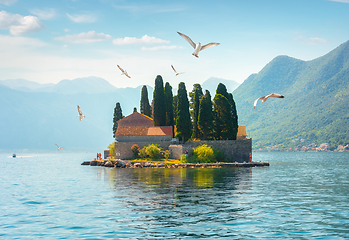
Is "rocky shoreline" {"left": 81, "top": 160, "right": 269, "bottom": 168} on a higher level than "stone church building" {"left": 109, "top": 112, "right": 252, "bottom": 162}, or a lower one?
lower

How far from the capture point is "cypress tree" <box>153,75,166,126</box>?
74375 mm

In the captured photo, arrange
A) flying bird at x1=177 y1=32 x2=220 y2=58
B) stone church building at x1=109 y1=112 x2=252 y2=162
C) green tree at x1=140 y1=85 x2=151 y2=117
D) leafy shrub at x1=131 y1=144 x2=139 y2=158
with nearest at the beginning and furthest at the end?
flying bird at x1=177 y1=32 x2=220 y2=58 → stone church building at x1=109 y1=112 x2=252 y2=162 → leafy shrub at x1=131 y1=144 x2=139 y2=158 → green tree at x1=140 y1=85 x2=151 y2=117

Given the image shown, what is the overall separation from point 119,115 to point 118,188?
2122 inches

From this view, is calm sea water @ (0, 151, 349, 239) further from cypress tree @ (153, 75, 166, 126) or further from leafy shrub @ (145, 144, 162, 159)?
cypress tree @ (153, 75, 166, 126)

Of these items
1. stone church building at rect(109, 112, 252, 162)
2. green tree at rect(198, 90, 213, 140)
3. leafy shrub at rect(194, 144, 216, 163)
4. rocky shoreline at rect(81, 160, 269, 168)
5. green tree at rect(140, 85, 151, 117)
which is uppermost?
green tree at rect(140, 85, 151, 117)

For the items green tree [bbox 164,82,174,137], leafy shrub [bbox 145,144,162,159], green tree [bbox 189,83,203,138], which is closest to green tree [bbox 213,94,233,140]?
green tree [bbox 189,83,203,138]

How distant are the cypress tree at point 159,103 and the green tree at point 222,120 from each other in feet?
37.0

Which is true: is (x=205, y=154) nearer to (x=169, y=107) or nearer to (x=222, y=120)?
(x=222, y=120)

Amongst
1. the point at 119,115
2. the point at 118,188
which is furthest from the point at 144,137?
the point at 118,188

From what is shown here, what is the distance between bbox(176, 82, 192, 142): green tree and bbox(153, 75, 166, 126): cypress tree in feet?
20.7

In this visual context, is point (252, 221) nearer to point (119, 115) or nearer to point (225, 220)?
point (225, 220)

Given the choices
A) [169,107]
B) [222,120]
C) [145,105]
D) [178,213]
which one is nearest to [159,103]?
[169,107]

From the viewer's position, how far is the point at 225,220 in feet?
66.9

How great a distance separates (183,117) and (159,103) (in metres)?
8.57
